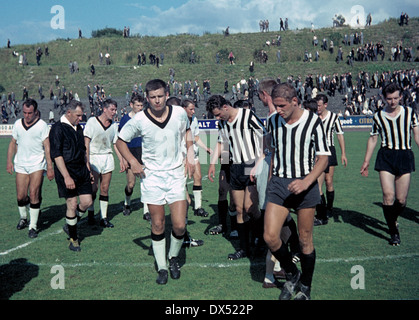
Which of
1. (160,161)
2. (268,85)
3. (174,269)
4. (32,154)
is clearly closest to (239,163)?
(268,85)

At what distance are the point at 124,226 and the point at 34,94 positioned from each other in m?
47.3

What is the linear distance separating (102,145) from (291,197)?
4327mm

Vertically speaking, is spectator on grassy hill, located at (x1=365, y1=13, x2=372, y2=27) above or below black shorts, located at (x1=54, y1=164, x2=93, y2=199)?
above

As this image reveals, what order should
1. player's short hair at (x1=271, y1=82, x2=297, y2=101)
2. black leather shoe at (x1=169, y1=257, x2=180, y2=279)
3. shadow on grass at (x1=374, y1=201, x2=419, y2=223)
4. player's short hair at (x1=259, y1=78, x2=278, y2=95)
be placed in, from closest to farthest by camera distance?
player's short hair at (x1=271, y1=82, x2=297, y2=101)
black leather shoe at (x1=169, y1=257, x2=180, y2=279)
player's short hair at (x1=259, y1=78, x2=278, y2=95)
shadow on grass at (x1=374, y1=201, x2=419, y2=223)

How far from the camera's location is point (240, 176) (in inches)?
231

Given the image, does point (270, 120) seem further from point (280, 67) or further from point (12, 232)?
point (280, 67)

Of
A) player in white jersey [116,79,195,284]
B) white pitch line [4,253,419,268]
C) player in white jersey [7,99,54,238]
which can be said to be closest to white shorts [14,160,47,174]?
player in white jersey [7,99,54,238]

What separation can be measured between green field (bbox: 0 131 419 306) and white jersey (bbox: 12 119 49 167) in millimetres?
1266

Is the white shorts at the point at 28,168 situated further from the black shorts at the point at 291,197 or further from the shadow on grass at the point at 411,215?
the shadow on grass at the point at 411,215

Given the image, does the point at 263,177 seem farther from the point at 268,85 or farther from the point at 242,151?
the point at 268,85

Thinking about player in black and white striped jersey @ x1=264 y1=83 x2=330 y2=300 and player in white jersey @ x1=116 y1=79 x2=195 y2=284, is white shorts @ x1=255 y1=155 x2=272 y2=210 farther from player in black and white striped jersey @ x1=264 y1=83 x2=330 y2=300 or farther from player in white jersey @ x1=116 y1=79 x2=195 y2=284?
player in white jersey @ x1=116 y1=79 x2=195 y2=284

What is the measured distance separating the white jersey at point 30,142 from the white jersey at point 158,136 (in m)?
2.90

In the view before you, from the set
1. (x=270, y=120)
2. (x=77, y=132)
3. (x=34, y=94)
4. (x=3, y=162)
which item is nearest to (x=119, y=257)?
(x=77, y=132)

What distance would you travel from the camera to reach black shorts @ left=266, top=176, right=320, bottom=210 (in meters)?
4.39
